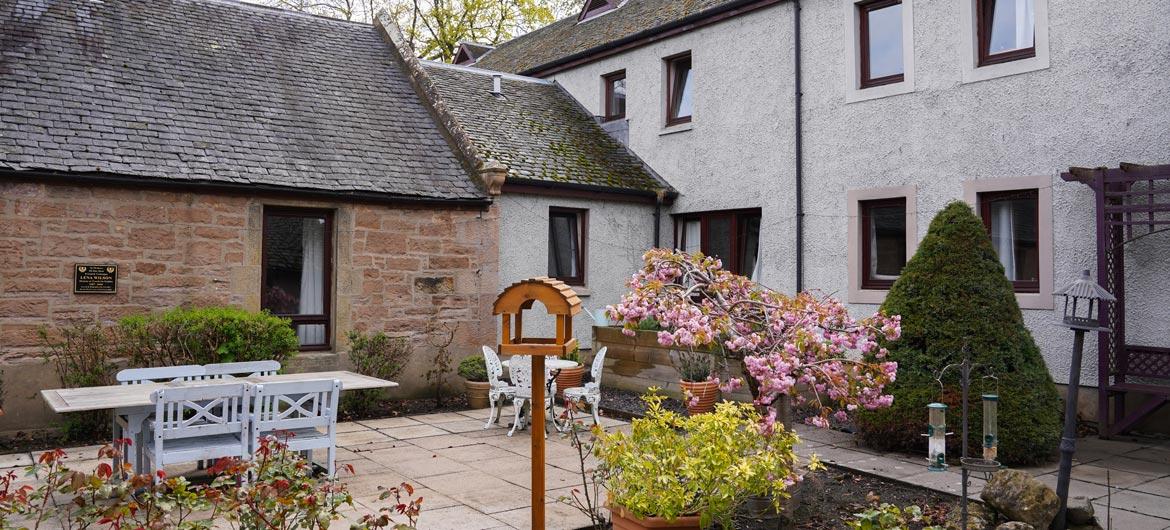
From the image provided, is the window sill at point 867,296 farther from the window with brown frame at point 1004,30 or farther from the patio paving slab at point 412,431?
the patio paving slab at point 412,431

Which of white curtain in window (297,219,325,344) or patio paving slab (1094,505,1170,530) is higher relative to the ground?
white curtain in window (297,219,325,344)

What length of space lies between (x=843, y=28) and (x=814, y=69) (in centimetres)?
65

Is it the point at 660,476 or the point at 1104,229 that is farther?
the point at 1104,229

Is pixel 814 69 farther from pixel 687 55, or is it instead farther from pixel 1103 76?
pixel 1103 76

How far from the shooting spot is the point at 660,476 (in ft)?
15.2

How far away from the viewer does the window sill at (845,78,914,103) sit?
34.5 feet

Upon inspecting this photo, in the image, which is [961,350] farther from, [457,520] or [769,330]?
[457,520]

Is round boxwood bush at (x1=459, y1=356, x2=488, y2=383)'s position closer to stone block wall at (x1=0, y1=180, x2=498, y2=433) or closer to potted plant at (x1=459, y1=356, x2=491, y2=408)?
potted plant at (x1=459, y1=356, x2=491, y2=408)

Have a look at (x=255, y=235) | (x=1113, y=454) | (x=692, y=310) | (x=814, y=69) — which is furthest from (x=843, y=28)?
(x=255, y=235)

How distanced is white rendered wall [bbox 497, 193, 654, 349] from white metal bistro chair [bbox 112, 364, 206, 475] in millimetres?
5391

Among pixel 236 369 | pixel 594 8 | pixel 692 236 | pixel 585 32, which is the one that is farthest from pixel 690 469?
pixel 594 8

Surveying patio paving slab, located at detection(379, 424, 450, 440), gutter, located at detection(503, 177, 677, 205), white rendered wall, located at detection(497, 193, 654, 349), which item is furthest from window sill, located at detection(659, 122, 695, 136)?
patio paving slab, located at detection(379, 424, 450, 440)

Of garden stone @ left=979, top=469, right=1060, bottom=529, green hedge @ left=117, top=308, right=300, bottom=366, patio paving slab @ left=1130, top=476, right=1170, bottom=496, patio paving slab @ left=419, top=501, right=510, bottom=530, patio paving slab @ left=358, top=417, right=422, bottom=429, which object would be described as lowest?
patio paving slab @ left=358, top=417, right=422, bottom=429

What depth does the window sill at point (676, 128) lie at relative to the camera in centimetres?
1347
